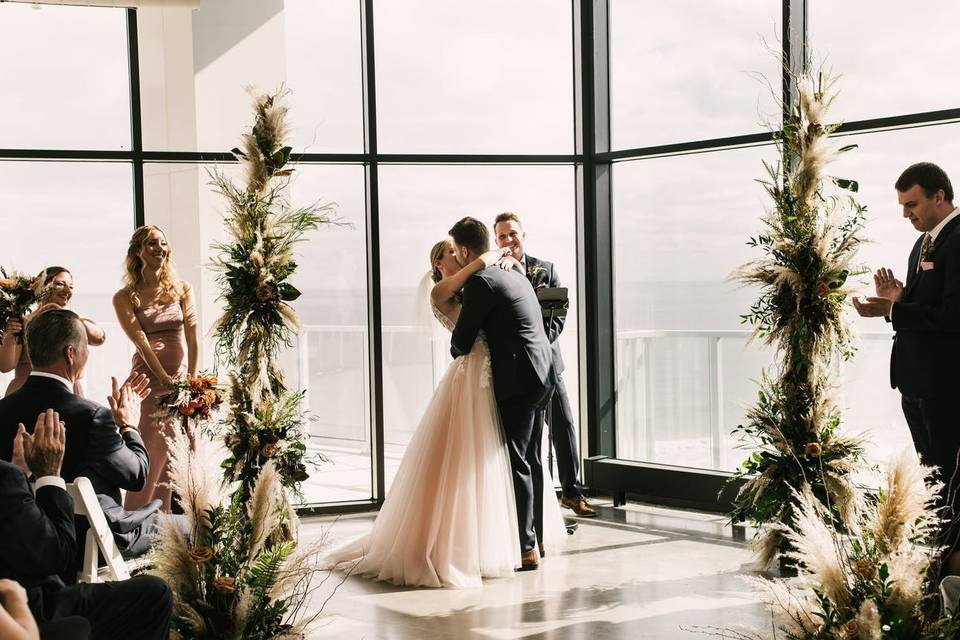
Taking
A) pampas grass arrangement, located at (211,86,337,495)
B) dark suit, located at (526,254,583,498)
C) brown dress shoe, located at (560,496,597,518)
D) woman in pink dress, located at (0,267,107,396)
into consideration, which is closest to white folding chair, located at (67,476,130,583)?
pampas grass arrangement, located at (211,86,337,495)

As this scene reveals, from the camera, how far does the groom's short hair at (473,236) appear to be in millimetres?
5168

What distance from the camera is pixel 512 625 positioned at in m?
4.18

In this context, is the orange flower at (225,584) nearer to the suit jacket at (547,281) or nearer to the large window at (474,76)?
the suit jacket at (547,281)

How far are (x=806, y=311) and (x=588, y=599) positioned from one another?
5.59 ft

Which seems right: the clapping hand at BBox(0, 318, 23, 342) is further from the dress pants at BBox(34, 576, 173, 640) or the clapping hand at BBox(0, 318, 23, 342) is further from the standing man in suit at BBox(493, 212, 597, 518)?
the dress pants at BBox(34, 576, 173, 640)

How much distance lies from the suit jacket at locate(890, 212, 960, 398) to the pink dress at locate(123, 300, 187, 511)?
3.74m

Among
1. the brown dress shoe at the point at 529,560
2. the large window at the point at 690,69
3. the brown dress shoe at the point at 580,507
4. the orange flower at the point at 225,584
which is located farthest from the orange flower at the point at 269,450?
the large window at the point at 690,69

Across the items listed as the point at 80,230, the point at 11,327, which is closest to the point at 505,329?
the point at 11,327

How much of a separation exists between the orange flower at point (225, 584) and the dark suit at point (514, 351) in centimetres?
212

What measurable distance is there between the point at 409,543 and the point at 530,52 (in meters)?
3.61

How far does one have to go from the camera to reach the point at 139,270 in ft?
18.8

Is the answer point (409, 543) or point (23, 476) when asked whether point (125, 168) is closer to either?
point (409, 543)

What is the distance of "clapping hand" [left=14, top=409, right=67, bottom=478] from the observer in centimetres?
276

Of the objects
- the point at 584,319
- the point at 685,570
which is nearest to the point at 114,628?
the point at 685,570
